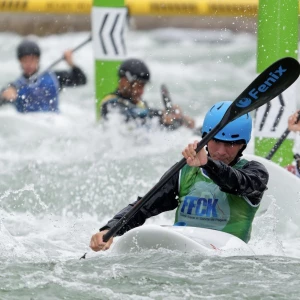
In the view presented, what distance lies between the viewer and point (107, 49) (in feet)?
31.1

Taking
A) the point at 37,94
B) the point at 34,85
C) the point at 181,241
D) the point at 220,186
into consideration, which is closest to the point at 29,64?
the point at 34,85

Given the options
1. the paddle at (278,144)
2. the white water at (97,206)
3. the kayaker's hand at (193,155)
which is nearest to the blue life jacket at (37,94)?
the white water at (97,206)

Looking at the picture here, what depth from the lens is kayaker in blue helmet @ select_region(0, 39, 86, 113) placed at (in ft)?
35.1

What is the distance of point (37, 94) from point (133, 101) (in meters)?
1.69

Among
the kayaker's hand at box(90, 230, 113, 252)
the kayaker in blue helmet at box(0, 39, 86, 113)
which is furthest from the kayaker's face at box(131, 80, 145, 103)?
the kayaker's hand at box(90, 230, 113, 252)

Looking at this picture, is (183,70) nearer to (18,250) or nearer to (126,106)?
(126,106)

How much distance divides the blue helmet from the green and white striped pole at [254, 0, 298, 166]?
220 cm

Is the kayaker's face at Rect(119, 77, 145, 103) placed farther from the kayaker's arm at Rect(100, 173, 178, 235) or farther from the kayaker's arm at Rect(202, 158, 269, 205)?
the kayaker's arm at Rect(202, 158, 269, 205)

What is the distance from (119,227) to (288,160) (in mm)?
2862

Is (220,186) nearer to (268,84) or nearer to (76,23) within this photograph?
(268,84)

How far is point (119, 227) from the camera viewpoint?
16.0 ft

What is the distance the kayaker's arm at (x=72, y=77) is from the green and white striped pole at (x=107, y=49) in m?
1.44

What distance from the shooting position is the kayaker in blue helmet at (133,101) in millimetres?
9281

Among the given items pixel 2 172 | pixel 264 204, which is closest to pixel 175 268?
A: pixel 264 204
